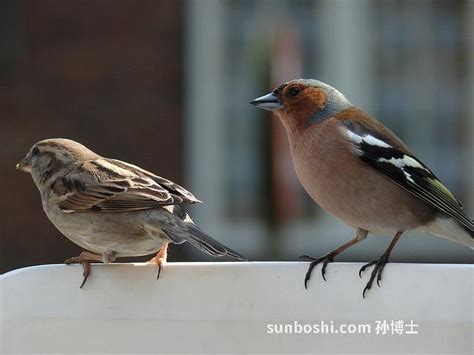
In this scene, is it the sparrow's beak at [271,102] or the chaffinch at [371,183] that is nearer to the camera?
the chaffinch at [371,183]

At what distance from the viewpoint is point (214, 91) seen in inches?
421

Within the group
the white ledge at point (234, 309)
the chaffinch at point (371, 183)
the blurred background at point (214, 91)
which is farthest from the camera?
the blurred background at point (214, 91)

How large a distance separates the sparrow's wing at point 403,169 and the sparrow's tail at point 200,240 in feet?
2.52

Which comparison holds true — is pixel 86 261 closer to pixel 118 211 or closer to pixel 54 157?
pixel 118 211

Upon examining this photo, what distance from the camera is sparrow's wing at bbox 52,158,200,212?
4.29m

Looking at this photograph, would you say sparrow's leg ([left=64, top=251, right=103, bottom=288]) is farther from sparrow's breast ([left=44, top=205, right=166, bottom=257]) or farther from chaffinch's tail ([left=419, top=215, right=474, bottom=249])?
chaffinch's tail ([left=419, top=215, right=474, bottom=249])

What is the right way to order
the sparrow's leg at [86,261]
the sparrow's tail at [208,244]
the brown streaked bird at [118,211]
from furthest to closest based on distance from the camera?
the brown streaked bird at [118,211]
the sparrow's tail at [208,244]
the sparrow's leg at [86,261]

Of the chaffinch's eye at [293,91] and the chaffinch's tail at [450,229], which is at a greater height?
the chaffinch's eye at [293,91]

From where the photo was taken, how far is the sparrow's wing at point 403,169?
443cm

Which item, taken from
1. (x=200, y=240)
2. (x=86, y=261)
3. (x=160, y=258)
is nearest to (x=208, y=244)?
(x=200, y=240)

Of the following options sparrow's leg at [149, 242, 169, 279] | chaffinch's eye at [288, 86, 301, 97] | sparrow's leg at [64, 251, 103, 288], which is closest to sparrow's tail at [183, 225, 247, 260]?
sparrow's leg at [149, 242, 169, 279]

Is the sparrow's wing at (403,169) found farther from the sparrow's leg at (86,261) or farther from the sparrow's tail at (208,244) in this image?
the sparrow's leg at (86,261)

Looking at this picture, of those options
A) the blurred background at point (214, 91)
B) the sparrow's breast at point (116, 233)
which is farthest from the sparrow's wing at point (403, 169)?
the blurred background at point (214, 91)

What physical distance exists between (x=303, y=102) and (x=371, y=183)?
595 millimetres
